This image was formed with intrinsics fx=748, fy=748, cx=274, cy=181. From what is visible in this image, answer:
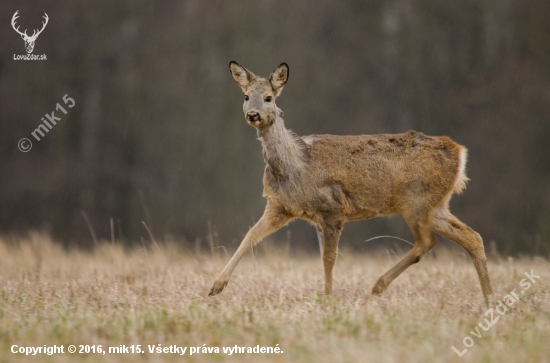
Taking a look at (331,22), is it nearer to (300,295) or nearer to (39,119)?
(39,119)

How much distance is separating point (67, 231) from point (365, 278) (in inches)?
643

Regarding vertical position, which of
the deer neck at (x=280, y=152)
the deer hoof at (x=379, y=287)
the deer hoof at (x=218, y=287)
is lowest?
the deer hoof at (x=379, y=287)

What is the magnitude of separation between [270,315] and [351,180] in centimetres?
250

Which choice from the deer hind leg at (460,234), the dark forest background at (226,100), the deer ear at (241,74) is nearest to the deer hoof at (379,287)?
the deer hind leg at (460,234)

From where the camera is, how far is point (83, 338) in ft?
15.6

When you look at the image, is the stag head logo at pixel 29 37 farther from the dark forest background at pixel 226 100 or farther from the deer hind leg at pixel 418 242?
the deer hind leg at pixel 418 242

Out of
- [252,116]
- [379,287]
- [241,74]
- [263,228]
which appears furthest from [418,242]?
[241,74]

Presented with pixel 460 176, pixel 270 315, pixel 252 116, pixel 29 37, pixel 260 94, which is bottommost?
pixel 270 315

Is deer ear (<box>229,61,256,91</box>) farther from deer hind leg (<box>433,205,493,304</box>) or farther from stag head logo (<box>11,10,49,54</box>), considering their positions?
stag head logo (<box>11,10,49,54</box>)

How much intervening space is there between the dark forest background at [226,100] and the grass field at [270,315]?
1247cm

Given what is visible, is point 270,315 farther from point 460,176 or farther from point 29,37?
point 29,37

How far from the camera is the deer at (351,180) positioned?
7.44 m

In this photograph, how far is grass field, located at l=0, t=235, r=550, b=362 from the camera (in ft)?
14.9

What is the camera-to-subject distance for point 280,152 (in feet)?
24.7
